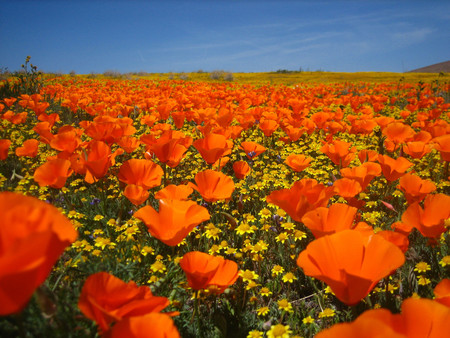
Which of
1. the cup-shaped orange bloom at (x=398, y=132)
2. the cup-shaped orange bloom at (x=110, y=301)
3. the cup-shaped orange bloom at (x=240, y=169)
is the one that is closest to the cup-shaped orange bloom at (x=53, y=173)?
the cup-shaped orange bloom at (x=240, y=169)

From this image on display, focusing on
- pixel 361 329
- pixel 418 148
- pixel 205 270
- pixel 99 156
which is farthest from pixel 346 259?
pixel 418 148

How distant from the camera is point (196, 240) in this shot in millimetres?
2459

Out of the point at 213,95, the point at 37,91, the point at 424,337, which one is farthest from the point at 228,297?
the point at 37,91

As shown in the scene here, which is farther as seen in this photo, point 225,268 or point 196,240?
point 196,240

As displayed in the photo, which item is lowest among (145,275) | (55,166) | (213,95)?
(145,275)

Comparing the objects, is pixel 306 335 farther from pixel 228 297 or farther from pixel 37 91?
pixel 37 91

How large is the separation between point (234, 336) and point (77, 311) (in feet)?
2.92

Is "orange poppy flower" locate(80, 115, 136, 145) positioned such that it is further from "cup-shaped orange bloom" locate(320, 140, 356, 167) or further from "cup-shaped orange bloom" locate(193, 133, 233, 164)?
"cup-shaped orange bloom" locate(320, 140, 356, 167)

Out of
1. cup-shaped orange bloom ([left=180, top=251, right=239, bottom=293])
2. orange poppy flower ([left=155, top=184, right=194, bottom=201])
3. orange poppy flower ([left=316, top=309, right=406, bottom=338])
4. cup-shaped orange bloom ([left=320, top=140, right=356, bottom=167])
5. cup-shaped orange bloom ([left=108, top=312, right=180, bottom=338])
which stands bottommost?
cup-shaped orange bloom ([left=180, top=251, right=239, bottom=293])

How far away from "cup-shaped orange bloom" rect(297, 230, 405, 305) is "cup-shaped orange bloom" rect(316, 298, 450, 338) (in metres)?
0.17

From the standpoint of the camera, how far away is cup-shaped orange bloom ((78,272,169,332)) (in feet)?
2.77

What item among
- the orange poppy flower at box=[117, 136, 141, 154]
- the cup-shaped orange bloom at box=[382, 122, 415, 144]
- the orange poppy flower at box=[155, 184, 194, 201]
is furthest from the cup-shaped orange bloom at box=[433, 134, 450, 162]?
the orange poppy flower at box=[117, 136, 141, 154]

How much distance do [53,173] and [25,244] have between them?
1806mm

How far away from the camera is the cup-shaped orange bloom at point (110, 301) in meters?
0.84
